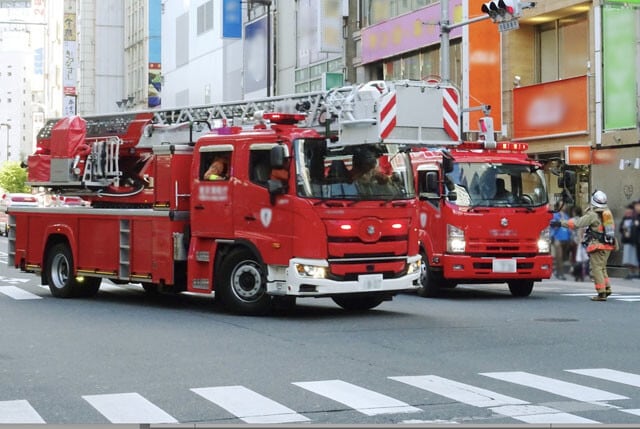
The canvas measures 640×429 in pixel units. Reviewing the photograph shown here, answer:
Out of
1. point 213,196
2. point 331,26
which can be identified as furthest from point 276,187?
point 331,26

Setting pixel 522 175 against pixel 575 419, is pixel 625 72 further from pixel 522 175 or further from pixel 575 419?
pixel 575 419

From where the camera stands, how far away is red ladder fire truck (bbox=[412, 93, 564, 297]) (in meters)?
19.8

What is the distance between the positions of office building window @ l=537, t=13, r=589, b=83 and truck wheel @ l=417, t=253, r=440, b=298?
1254cm

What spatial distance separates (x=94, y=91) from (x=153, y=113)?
10240 centimetres

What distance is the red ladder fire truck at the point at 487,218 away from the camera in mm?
19812

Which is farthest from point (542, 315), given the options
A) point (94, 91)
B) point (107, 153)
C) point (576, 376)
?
point (94, 91)

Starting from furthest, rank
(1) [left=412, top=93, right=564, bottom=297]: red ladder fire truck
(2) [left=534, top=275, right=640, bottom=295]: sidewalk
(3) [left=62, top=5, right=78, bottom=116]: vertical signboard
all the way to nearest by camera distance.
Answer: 1. (3) [left=62, top=5, right=78, bottom=116]: vertical signboard
2. (2) [left=534, top=275, right=640, bottom=295]: sidewalk
3. (1) [left=412, top=93, right=564, bottom=297]: red ladder fire truck

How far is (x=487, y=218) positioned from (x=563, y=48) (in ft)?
46.1

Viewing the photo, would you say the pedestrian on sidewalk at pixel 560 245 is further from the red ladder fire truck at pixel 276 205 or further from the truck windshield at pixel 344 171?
the truck windshield at pixel 344 171

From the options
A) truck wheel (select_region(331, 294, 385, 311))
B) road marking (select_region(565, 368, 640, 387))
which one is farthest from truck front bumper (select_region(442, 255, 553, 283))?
road marking (select_region(565, 368, 640, 387))

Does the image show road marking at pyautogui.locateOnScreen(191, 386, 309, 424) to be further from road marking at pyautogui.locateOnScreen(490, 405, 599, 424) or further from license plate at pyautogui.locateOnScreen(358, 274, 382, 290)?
license plate at pyautogui.locateOnScreen(358, 274, 382, 290)

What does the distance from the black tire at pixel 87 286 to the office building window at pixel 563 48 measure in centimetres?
1640

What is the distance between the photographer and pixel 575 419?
8.09m

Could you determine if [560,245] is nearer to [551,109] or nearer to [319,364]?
[551,109]
